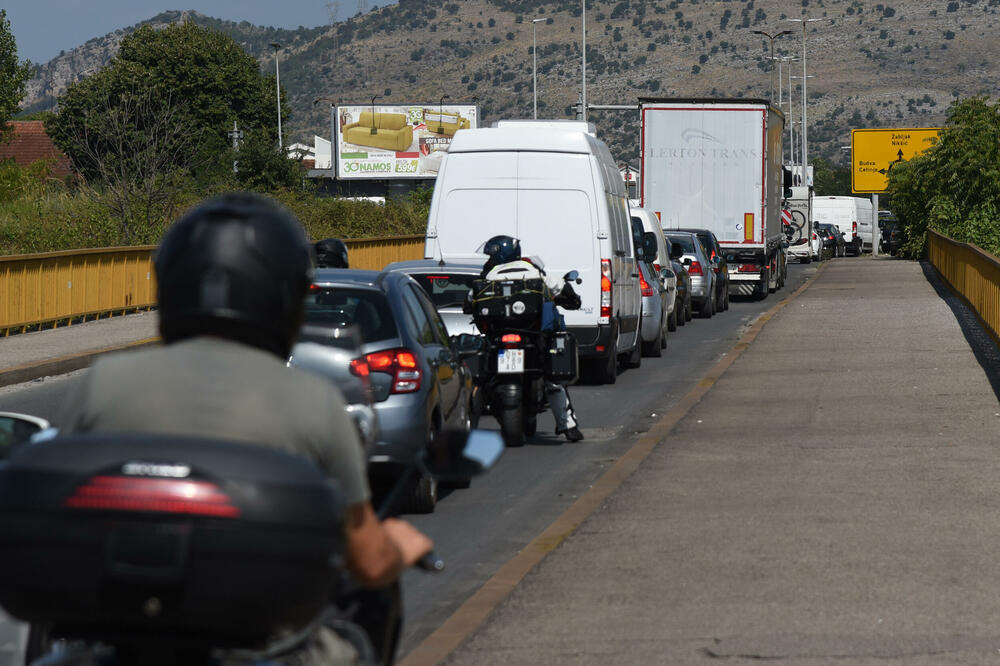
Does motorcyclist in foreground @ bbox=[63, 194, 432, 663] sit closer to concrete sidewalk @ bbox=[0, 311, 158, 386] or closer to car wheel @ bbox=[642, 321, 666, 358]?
concrete sidewalk @ bbox=[0, 311, 158, 386]

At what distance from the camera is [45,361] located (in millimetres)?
18922

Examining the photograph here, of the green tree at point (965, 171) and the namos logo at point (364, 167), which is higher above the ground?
the namos logo at point (364, 167)

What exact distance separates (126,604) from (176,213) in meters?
33.4

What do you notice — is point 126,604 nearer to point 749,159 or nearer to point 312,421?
point 312,421

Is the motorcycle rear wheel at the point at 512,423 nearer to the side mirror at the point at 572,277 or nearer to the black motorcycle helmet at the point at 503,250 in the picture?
the black motorcycle helmet at the point at 503,250

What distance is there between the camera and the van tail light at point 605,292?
52.7 ft

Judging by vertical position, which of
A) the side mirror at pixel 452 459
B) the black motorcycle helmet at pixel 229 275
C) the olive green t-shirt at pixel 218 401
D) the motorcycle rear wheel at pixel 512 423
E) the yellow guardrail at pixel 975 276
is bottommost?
the motorcycle rear wheel at pixel 512 423

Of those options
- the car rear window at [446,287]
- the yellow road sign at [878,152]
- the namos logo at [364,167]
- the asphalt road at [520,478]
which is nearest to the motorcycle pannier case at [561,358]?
the asphalt road at [520,478]

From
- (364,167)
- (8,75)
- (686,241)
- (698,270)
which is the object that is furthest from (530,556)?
(364,167)

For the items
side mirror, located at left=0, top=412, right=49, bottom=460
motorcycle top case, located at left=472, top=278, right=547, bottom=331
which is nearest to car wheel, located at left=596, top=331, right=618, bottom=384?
motorcycle top case, located at left=472, top=278, right=547, bottom=331

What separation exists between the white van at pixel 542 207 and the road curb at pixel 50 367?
4878 mm

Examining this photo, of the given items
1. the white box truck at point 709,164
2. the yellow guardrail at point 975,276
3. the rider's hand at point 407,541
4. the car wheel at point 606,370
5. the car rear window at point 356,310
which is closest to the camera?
the rider's hand at point 407,541

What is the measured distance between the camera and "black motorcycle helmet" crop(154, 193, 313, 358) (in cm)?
282

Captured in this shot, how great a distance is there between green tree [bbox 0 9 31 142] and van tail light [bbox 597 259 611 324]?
211 feet
